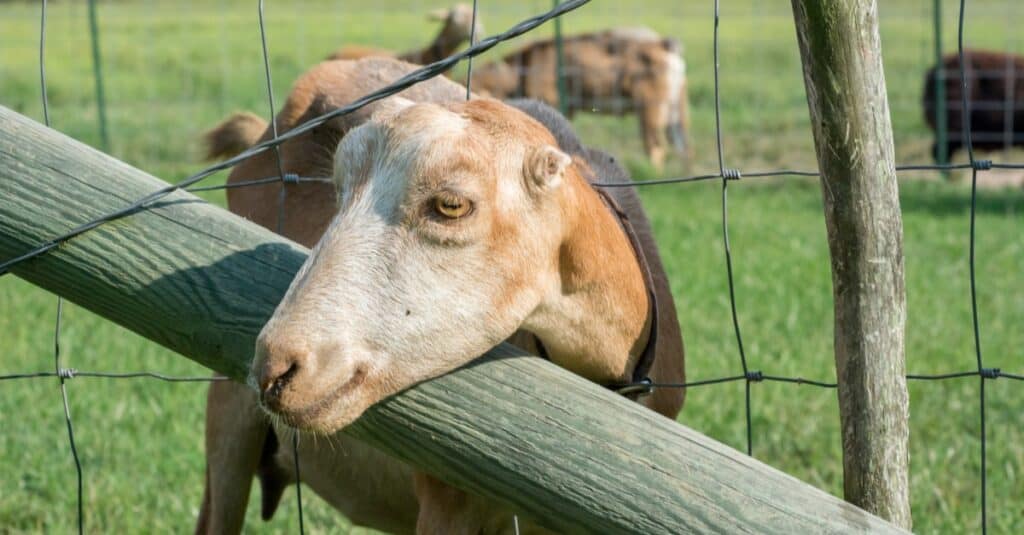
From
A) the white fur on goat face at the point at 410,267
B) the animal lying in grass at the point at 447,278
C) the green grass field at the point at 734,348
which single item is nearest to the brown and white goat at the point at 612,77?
the green grass field at the point at 734,348

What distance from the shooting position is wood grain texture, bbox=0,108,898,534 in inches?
81.1

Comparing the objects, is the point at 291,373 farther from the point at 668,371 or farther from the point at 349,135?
the point at 668,371

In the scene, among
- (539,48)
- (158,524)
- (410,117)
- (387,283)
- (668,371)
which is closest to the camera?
(387,283)

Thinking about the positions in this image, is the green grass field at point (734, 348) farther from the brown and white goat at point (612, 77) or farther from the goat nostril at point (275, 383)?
the goat nostril at point (275, 383)

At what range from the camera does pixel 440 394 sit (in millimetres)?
2166

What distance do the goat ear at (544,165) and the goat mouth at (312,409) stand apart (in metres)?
0.53

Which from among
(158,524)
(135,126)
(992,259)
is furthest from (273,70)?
(158,524)

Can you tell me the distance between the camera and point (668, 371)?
3.14 metres

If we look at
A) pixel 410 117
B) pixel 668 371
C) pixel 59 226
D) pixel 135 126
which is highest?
pixel 410 117

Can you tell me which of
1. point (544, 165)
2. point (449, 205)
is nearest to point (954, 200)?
point (544, 165)

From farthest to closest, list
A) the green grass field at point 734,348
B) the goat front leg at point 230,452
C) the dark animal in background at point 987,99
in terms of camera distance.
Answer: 1. the dark animal in background at point 987,99
2. the green grass field at point 734,348
3. the goat front leg at point 230,452

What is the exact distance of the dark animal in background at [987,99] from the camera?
14734 mm

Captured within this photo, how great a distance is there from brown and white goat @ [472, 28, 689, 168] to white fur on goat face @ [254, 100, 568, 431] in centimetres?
1338

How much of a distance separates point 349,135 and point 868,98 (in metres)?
0.95
